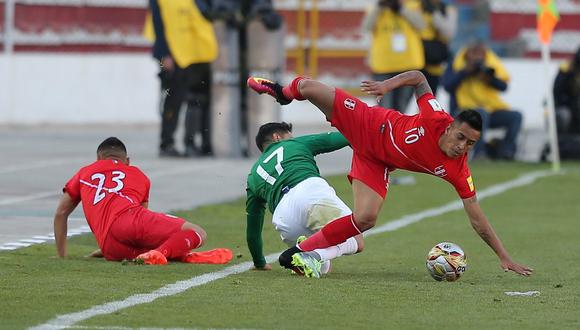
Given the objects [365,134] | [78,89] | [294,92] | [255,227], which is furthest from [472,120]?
[78,89]

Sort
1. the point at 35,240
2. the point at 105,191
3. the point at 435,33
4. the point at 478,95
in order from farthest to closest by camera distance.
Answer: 1. the point at 478,95
2. the point at 435,33
3. the point at 35,240
4. the point at 105,191

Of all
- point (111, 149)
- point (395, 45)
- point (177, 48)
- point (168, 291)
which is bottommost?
point (177, 48)

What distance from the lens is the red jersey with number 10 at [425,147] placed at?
32.8 feet

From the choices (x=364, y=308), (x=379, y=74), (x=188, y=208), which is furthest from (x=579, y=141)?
(x=364, y=308)

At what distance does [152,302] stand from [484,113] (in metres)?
13.8

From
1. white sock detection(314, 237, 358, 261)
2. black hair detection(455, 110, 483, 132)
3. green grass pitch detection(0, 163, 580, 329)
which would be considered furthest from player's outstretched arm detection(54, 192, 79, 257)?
black hair detection(455, 110, 483, 132)

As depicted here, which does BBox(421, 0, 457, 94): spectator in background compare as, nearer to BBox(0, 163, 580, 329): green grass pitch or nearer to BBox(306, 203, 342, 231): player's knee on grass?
BBox(0, 163, 580, 329): green grass pitch

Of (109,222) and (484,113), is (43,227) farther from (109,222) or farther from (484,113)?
(484,113)

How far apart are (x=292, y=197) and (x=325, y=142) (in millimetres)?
681

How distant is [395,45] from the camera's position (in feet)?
64.2

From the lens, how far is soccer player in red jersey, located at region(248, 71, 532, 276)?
9992 millimetres

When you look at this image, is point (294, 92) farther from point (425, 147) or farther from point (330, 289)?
point (330, 289)

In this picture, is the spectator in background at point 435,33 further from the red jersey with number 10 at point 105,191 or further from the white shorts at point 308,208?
the white shorts at point 308,208

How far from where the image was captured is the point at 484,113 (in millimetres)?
21953
